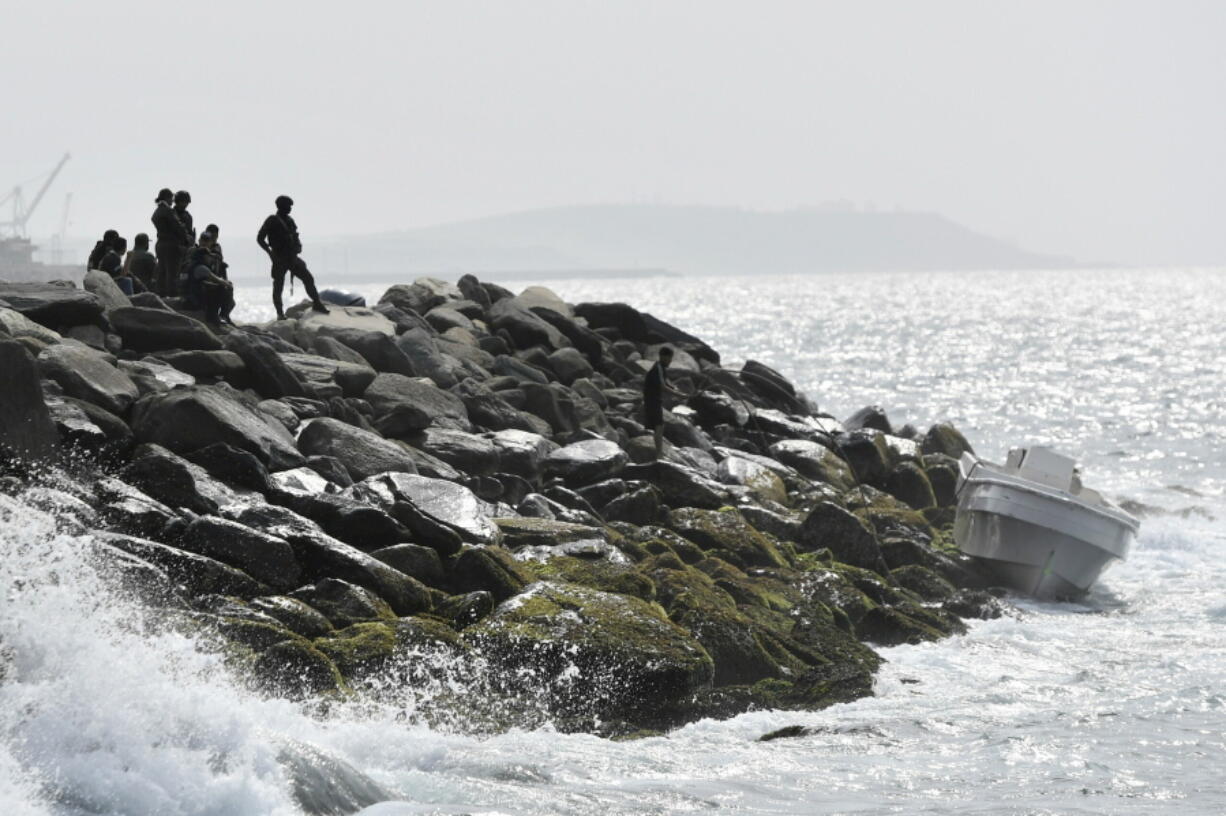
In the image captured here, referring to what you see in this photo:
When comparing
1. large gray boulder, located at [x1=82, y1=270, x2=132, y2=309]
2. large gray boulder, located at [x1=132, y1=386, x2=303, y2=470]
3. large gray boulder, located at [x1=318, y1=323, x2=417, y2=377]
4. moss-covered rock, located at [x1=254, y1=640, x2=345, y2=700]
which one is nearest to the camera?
moss-covered rock, located at [x1=254, y1=640, x2=345, y2=700]

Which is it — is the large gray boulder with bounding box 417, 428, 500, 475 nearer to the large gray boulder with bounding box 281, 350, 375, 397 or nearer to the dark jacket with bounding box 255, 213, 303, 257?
the large gray boulder with bounding box 281, 350, 375, 397

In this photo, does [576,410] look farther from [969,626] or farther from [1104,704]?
[1104,704]

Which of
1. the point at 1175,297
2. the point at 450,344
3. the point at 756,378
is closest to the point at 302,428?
the point at 450,344

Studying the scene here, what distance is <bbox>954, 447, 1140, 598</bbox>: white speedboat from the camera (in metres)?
21.9

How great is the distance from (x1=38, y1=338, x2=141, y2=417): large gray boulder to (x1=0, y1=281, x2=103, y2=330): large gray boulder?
2465 mm

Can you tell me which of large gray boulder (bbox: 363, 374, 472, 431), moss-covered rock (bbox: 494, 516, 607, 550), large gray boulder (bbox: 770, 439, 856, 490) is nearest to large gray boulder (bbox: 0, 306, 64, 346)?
large gray boulder (bbox: 363, 374, 472, 431)

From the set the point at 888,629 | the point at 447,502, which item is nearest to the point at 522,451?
the point at 447,502

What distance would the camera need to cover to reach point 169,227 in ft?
79.7

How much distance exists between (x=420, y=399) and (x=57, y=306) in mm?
4723

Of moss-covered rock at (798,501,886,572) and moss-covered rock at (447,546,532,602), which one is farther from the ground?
moss-covered rock at (447,546,532,602)

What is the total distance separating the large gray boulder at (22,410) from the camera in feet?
45.9

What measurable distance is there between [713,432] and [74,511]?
13.8 meters

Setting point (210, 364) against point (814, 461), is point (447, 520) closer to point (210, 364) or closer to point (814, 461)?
point (210, 364)

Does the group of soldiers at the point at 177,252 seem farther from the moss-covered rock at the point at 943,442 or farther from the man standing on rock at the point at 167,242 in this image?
the moss-covered rock at the point at 943,442
